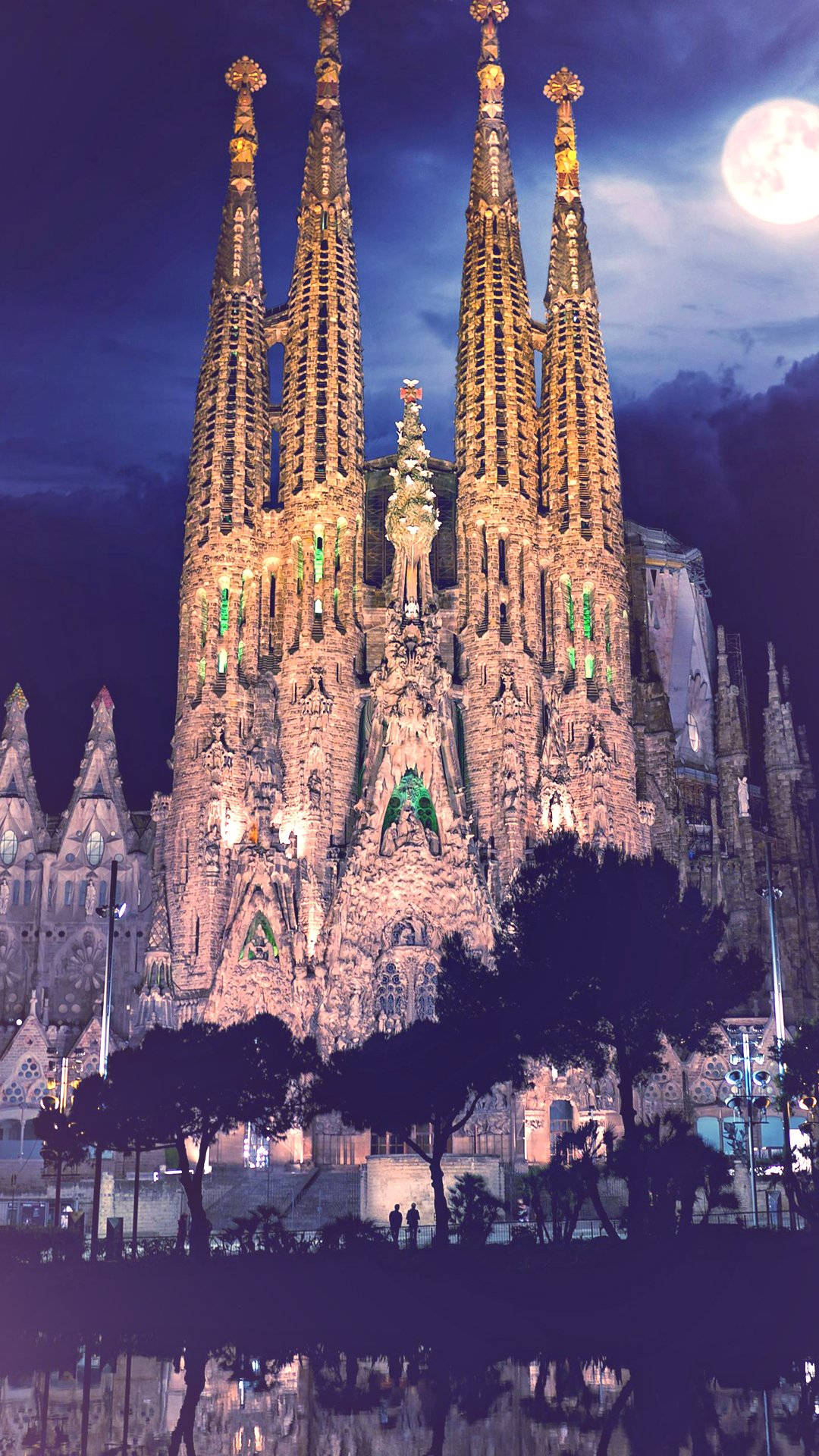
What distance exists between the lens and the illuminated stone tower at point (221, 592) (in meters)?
68.8

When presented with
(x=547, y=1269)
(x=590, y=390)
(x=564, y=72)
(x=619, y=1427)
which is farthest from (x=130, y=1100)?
(x=564, y=72)

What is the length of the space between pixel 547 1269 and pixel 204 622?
4611cm

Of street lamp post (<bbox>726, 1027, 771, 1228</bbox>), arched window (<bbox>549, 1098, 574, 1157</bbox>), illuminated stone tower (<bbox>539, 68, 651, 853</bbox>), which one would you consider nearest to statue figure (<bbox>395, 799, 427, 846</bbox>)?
illuminated stone tower (<bbox>539, 68, 651, 853</bbox>)

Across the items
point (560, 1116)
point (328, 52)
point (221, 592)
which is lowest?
point (560, 1116)

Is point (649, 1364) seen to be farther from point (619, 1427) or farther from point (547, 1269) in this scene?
point (547, 1269)

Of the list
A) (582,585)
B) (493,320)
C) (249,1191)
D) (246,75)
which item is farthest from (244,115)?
(249,1191)

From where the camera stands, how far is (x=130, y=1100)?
4316cm

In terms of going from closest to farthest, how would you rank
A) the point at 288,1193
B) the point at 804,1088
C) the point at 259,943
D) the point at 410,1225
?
the point at 410,1225 → the point at 804,1088 → the point at 288,1193 → the point at 259,943

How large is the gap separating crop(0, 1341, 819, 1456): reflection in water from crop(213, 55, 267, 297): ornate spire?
64.9 metres

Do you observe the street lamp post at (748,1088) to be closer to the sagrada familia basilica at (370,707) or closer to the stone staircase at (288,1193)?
the sagrada familia basilica at (370,707)

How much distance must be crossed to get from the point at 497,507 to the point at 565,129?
26.0m

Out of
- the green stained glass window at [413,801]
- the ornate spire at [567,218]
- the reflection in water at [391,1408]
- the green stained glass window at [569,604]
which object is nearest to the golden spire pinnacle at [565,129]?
the ornate spire at [567,218]

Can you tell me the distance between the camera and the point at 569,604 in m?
75.0

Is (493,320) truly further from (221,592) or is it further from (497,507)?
(221,592)
